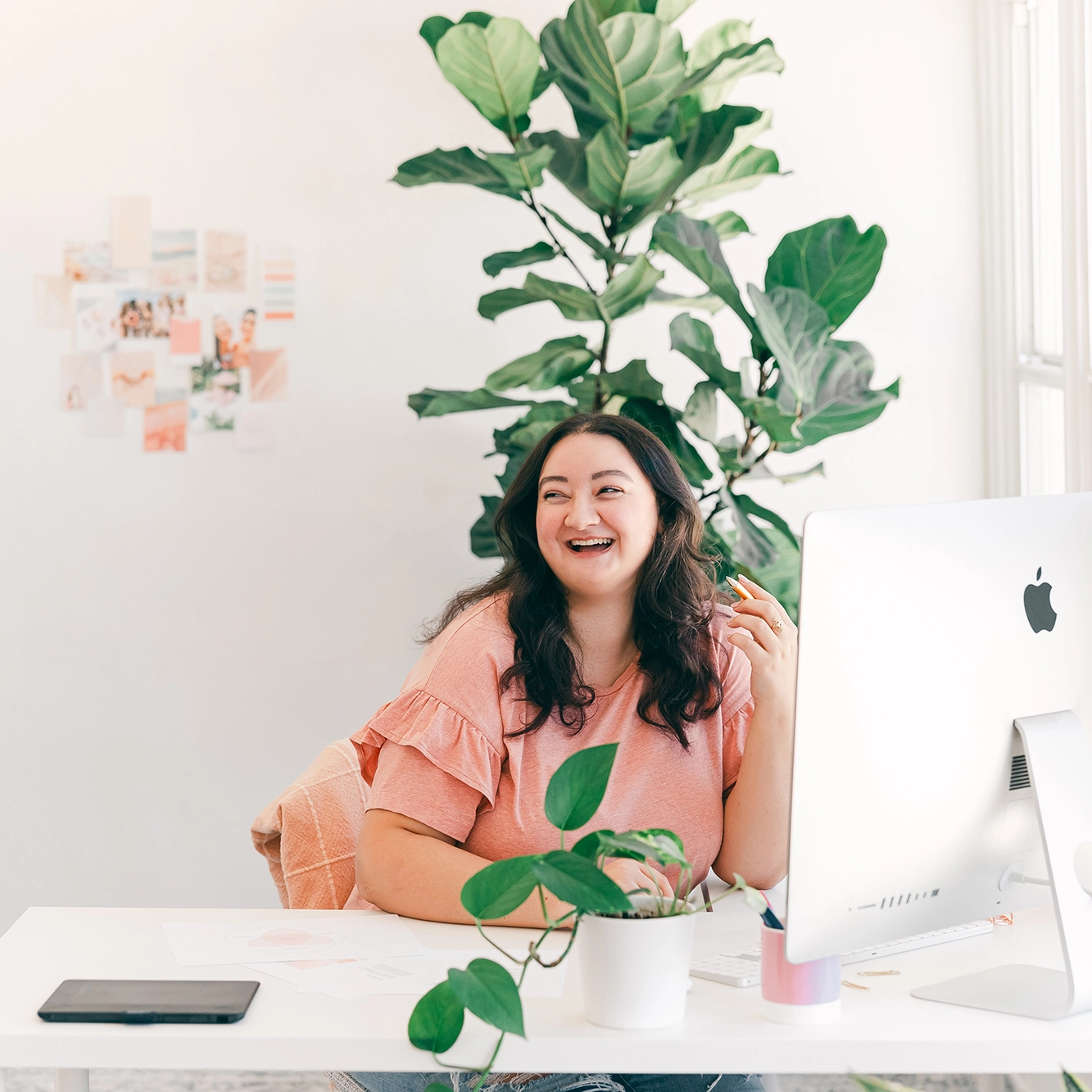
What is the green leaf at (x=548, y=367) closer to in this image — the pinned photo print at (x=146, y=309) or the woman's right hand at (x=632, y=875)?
the pinned photo print at (x=146, y=309)

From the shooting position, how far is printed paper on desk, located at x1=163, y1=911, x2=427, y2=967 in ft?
A: 4.11

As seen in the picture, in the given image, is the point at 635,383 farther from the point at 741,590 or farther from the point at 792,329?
the point at 741,590

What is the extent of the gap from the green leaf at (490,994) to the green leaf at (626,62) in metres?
1.68

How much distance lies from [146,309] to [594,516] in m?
1.67

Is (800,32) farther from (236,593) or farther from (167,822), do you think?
(167,822)

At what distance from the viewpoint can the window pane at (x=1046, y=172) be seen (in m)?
2.66

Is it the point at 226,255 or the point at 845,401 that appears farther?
the point at 226,255

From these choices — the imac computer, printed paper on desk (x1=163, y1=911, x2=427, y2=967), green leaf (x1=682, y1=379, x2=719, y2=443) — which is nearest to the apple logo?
the imac computer

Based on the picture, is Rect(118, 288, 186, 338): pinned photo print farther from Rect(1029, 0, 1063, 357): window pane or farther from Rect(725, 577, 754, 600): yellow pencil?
Rect(1029, 0, 1063, 357): window pane

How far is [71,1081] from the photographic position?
1.17 meters

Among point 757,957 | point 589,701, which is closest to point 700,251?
Answer: point 589,701

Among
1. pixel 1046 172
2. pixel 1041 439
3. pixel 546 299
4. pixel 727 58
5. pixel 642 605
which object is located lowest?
pixel 642 605

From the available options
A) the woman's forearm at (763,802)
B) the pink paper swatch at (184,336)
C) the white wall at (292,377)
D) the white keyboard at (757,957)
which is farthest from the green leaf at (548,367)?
the white keyboard at (757,957)

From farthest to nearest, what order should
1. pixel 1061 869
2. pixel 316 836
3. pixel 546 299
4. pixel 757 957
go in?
pixel 546 299 → pixel 316 836 → pixel 757 957 → pixel 1061 869
